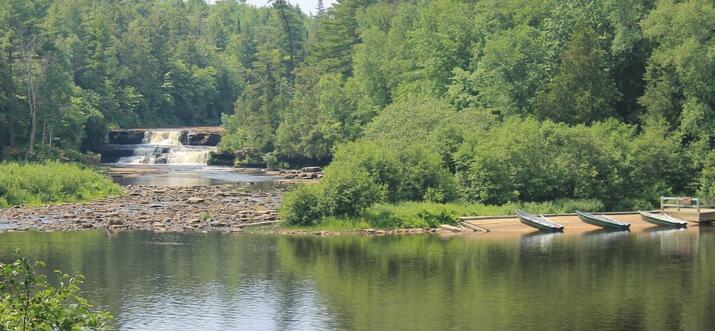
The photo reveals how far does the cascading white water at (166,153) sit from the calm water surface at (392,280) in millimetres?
62928

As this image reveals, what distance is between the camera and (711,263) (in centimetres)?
5294

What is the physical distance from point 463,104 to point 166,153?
42826 millimetres

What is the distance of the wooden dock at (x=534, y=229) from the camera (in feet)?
211

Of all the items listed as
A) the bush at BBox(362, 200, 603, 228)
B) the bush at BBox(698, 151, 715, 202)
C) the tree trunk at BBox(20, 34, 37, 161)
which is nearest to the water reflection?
the tree trunk at BBox(20, 34, 37, 161)

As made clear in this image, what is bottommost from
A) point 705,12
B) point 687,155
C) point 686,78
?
point 687,155

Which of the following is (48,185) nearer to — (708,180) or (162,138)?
(708,180)

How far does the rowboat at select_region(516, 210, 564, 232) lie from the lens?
6475 centimetres

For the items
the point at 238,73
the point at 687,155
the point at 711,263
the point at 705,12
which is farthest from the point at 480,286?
the point at 238,73

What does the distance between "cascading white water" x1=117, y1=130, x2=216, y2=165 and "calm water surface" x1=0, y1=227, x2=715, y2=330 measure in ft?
206

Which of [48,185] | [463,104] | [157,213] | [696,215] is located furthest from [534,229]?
[48,185]

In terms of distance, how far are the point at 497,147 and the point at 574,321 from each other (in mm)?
34031

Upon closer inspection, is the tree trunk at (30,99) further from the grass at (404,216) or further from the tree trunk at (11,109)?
the grass at (404,216)

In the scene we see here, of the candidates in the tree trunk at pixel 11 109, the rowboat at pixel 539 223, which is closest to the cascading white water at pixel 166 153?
the tree trunk at pixel 11 109

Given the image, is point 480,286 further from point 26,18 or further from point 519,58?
point 26,18
